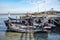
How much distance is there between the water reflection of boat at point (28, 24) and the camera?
4.98 ft

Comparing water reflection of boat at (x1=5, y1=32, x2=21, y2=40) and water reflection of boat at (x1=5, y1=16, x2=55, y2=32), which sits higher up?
water reflection of boat at (x1=5, y1=16, x2=55, y2=32)

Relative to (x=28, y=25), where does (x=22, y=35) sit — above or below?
below

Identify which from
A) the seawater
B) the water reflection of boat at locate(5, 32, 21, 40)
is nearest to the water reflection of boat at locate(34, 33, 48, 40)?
the seawater

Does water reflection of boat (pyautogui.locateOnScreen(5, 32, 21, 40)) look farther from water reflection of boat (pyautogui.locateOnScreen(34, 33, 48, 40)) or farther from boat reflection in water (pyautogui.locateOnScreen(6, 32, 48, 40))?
water reflection of boat (pyautogui.locateOnScreen(34, 33, 48, 40))

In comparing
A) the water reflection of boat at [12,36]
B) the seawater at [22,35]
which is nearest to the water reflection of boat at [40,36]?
the seawater at [22,35]

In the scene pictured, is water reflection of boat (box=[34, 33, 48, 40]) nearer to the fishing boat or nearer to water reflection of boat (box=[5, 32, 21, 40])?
the fishing boat

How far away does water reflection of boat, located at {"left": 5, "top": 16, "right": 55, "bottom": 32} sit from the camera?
1.52 m

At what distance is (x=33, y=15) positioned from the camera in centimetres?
153

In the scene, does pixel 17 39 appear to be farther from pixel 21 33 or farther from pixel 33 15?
pixel 33 15

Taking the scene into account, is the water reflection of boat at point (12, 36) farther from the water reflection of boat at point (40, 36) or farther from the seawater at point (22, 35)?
the water reflection of boat at point (40, 36)

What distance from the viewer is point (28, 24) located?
60.2 inches

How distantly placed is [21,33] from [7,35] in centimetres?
19

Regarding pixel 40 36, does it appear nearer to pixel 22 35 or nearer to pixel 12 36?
pixel 22 35

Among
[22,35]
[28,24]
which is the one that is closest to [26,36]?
[22,35]
